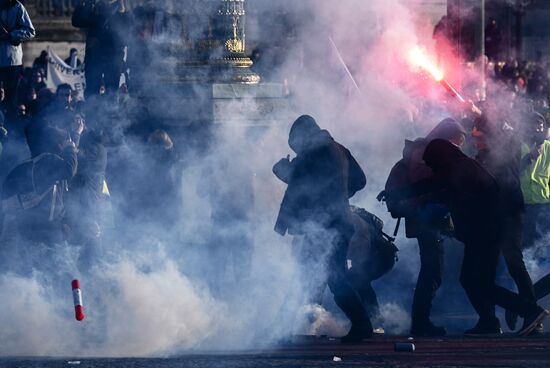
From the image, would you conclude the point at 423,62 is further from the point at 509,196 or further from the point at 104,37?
the point at 509,196

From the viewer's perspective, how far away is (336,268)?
1022cm

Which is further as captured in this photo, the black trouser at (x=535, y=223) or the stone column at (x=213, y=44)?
the stone column at (x=213, y=44)

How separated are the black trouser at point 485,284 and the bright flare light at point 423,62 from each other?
495cm

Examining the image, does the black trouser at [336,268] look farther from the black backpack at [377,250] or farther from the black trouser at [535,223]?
the black trouser at [535,223]

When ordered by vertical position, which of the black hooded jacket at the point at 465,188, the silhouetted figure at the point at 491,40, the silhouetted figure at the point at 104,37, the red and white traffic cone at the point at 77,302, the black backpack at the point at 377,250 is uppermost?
the silhouetted figure at the point at 104,37

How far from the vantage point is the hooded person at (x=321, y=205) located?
33.6ft

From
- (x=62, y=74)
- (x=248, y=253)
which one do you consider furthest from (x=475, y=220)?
(x=62, y=74)

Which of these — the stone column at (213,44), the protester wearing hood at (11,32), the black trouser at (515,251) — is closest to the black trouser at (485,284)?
the black trouser at (515,251)

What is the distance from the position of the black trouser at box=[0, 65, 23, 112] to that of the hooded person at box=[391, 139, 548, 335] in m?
6.14

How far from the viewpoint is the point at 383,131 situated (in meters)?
15.3

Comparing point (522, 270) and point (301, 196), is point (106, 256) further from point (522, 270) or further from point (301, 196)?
point (522, 270)

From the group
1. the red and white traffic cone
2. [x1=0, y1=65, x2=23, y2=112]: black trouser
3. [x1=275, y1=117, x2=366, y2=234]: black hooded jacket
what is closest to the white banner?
[x1=0, y1=65, x2=23, y2=112]: black trouser

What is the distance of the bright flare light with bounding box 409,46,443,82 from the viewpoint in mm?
15652

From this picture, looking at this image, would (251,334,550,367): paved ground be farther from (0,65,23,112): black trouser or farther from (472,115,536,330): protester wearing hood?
(0,65,23,112): black trouser
